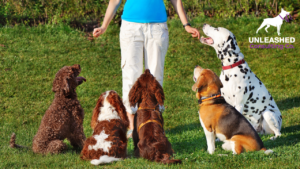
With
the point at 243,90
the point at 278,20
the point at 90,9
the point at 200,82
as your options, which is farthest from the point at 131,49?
the point at 278,20

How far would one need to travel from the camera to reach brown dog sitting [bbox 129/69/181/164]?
185 inches

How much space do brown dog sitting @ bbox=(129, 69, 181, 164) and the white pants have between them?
2.58 feet

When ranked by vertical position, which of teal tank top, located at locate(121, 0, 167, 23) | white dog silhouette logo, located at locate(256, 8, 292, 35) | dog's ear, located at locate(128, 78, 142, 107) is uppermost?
white dog silhouette logo, located at locate(256, 8, 292, 35)

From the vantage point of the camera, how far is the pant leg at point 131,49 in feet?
19.4

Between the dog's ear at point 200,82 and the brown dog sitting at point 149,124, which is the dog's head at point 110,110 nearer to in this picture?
the brown dog sitting at point 149,124

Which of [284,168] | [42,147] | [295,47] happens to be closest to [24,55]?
[42,147]

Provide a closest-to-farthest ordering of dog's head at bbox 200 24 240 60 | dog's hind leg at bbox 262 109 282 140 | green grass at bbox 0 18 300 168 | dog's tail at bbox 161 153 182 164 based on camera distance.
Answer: dog's tail at bbox 161 153 182 164, green grass at bbox 0 18 300 168, dog's hind leg at bbox 262 109 282 140, dog's head at bbox 200 24 240 60

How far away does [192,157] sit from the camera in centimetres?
502

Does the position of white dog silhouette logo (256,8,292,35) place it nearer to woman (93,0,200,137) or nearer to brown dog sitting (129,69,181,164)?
woman (93,0,200,137)

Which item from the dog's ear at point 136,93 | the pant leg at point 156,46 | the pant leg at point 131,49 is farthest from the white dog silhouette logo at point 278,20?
the dog's ear at point 136,93

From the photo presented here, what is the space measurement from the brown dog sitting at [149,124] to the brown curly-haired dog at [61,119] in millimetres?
1032

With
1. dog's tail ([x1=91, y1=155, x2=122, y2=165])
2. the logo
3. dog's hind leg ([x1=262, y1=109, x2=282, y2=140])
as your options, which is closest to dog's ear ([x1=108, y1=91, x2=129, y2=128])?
dog's tail ([x1=91, y1=155, x2=122, y2=165])

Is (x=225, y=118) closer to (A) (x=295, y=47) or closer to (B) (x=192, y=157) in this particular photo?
(B) (x=192, y=157)

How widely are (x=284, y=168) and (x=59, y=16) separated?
1011 centimetres
